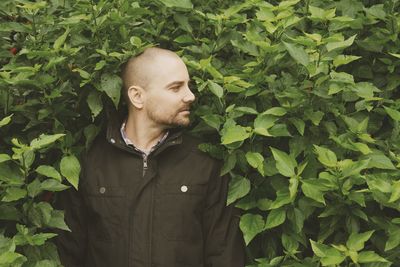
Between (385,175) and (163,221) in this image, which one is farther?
(163,221)

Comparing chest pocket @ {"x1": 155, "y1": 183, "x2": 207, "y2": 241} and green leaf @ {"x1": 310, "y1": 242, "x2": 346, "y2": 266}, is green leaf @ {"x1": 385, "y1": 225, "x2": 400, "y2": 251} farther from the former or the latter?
chest pocket @ {"x1": 155, "y1": 183, "x2": 207, "y2": 241}

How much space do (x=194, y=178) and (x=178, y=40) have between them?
0.84 metres

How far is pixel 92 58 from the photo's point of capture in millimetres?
3285

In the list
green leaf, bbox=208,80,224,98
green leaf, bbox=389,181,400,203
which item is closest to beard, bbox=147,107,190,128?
green leaf, bbox=208,80,224,98

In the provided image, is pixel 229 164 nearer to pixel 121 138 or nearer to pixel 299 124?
pixel 299 124

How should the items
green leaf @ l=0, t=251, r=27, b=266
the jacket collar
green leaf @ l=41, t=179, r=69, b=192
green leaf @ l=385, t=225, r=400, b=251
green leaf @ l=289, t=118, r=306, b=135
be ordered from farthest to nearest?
1. the jacket collar
2. green leaf @ l=289, t=118, r=306, b=135
3. green leaf @ l=41, t=179, r=69, b=192
4. green leaf @ l=385, t=225, r=400, b=251
5. green leaf @ l=0, t=251, r=27, b=266

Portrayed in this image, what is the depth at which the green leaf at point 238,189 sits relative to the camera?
118 inches

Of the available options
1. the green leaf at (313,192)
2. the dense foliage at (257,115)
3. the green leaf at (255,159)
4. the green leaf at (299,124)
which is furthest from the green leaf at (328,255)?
the green leaf at (299,124)

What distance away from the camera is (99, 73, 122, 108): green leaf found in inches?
122

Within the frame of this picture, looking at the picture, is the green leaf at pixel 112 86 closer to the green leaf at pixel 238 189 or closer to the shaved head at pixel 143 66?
the shaved head at pixel 143 66

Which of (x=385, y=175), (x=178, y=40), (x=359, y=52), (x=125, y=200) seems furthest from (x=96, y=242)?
(x=359, y=52)

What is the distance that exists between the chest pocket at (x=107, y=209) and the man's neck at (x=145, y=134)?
26 cm

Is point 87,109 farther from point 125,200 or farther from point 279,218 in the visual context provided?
point 279,218

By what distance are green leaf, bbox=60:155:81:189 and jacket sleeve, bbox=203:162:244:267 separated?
0.67 meters
